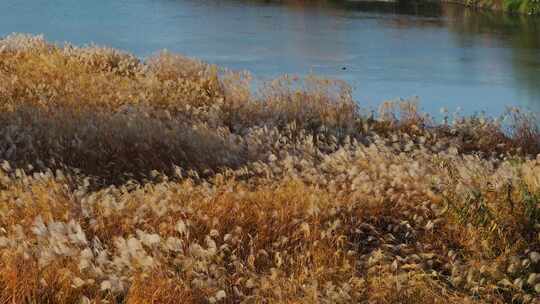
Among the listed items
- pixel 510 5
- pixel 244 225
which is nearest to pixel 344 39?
pixel 510 5

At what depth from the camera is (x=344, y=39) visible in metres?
26.5

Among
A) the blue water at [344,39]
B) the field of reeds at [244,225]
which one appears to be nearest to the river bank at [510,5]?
the blue water at [344,39]

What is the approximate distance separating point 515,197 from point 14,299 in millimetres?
3342

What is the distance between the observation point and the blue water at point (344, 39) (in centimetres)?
1920

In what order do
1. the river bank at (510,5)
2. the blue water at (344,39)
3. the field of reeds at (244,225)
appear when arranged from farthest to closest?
the river bank at (510,5)
the blue water at (344,39)
the field of reeds at (244,225)

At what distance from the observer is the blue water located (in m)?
19.2

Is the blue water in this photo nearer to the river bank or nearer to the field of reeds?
the river bank

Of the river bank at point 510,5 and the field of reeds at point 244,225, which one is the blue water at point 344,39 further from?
the field of reeds at point 244,225

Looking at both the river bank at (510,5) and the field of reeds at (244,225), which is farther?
the river bank at (510,5)

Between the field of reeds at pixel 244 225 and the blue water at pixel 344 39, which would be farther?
the blue water at pixel 344 39

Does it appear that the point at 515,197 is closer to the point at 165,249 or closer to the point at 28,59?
the point at 165,249

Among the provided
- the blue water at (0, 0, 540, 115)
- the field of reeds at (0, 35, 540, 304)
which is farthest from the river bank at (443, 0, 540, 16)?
the field of reeds at (0, 35, 540, 304)

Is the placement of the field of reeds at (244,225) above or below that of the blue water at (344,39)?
above

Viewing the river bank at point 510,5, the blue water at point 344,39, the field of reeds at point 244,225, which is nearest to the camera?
the field of reeds at point 244,225
